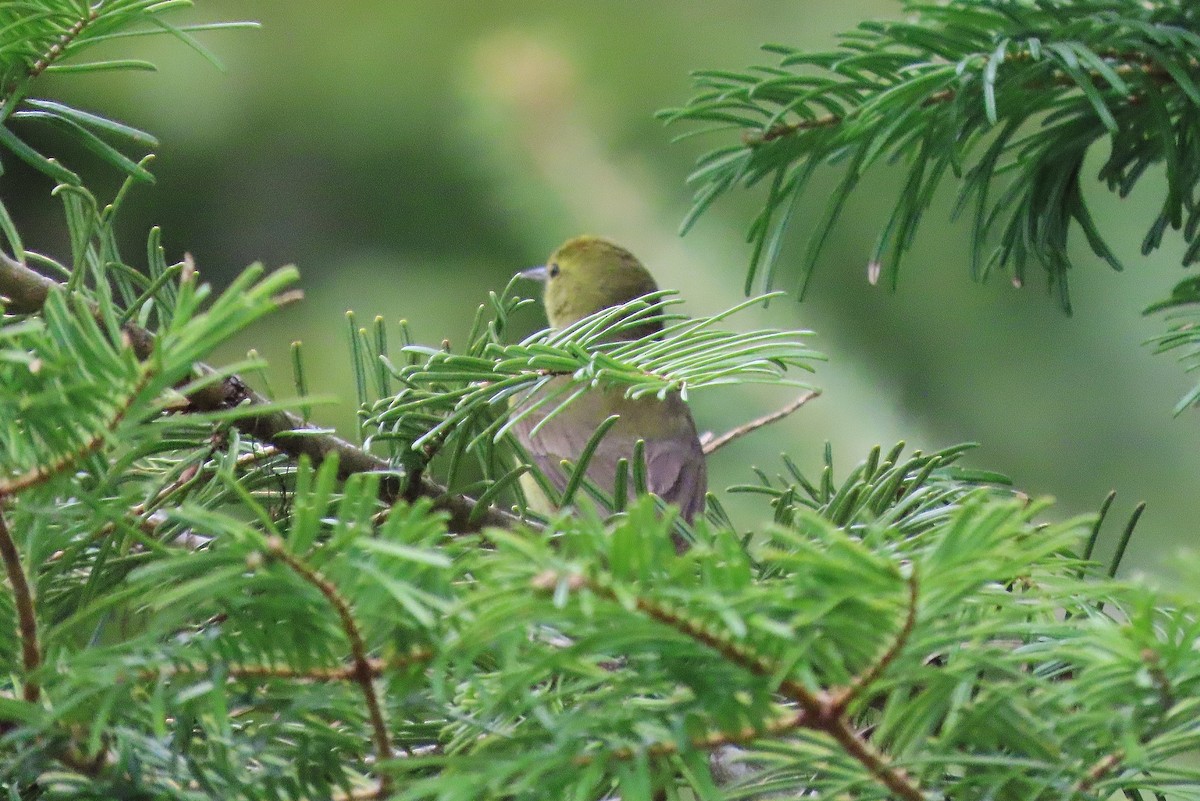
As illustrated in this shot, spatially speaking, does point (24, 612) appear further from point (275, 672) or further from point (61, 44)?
point (61, 44)

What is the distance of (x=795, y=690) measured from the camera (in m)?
0.25

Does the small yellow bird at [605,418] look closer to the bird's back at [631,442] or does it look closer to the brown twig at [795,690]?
the bird's back at [631,442]

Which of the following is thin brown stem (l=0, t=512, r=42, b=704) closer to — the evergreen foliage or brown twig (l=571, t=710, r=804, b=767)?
the evergreen foliage

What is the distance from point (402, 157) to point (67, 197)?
1.55 m

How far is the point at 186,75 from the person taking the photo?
191 centimetres

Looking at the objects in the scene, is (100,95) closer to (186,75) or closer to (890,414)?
(186,75)

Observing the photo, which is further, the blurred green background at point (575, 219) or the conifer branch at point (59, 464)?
the blurred green background at point (575, 219)

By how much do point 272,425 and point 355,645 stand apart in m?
0.18

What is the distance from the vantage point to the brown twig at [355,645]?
0.25 m

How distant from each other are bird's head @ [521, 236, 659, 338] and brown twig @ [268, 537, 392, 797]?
1263 mm

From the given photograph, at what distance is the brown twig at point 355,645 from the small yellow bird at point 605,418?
47cm

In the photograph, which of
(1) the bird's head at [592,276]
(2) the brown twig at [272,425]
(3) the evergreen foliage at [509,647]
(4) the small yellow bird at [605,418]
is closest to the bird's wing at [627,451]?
(4) the small yellow bird at [605,418]

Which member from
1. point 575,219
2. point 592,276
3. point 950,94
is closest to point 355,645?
point 950,94

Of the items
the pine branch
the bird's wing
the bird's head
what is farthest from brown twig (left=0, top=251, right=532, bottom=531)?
the bird's head
